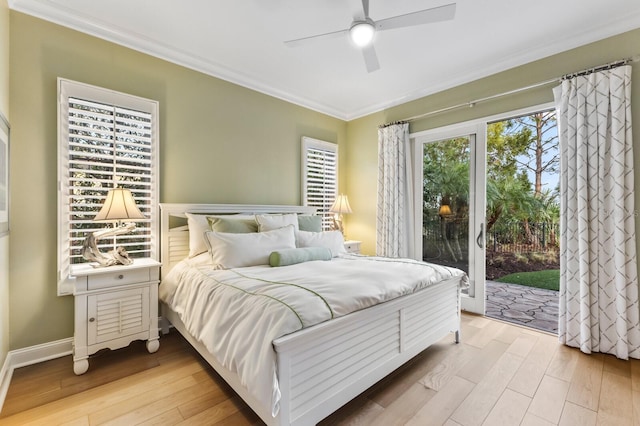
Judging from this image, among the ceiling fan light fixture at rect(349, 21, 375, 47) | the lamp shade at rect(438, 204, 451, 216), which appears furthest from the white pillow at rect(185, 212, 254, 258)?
the lamp shade at rect(438, 204, 451, 216)

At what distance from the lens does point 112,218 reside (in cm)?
221

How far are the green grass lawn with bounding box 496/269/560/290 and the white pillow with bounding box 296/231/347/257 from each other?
3.90 meters

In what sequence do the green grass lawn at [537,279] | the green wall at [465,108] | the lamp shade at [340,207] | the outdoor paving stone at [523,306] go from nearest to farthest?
the green wall at [465,108], the outdoor paving stone at [523,306], the lamp shade at [340,207], the green grass lawn at [537,279]

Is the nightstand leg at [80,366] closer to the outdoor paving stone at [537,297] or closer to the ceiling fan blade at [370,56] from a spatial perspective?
the ceiling fan blade at [370,56]

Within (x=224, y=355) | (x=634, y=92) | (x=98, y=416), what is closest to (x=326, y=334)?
(x=224, y=355)

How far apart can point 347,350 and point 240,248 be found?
126cm

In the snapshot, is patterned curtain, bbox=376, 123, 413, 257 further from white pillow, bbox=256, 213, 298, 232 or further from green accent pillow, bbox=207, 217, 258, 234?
green accent pillow, bbox=207, 217, 258, 234

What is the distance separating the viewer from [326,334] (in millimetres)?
1503

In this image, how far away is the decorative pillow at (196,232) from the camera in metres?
2.73

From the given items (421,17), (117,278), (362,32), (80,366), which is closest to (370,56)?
(362,32)

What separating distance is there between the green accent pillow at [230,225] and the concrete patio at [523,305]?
3.00 meters

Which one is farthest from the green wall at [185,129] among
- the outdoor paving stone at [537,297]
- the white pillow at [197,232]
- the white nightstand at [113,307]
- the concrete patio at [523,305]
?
the outdoor paving stone at [537,297]

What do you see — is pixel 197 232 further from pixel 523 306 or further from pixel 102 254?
pixel 523 306

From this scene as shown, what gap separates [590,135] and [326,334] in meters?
2.87
